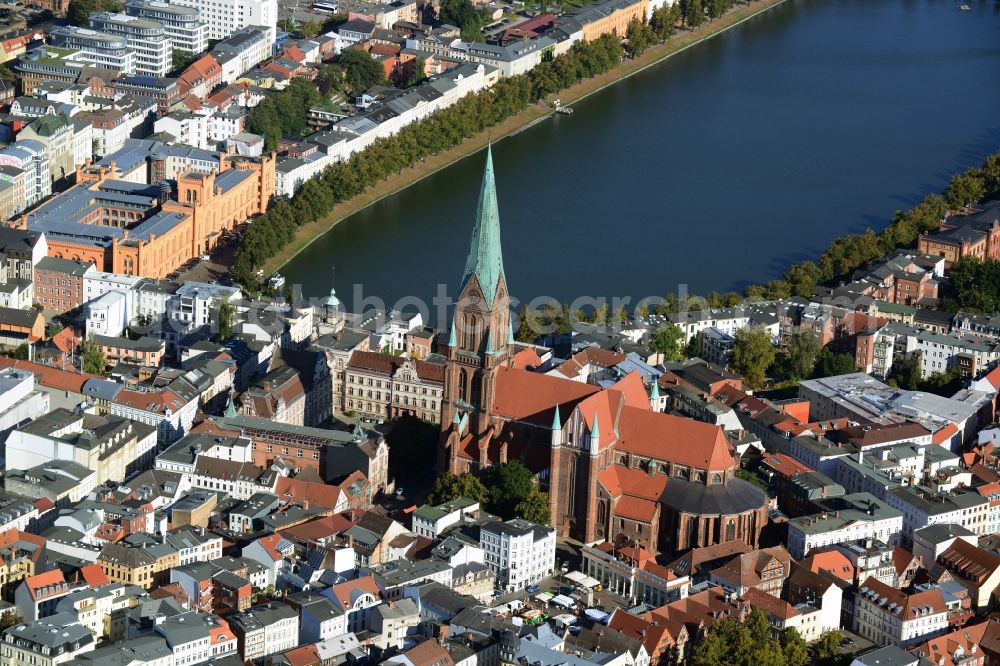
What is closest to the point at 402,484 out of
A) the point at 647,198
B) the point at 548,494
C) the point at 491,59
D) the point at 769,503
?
the point at 548,494

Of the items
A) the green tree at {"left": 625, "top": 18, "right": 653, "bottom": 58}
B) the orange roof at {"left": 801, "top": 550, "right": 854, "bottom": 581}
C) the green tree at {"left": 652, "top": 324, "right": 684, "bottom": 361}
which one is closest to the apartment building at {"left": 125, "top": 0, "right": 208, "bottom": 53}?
the green tree at {"left": 625, "top": 18, "right": 653, "bottom": 58}

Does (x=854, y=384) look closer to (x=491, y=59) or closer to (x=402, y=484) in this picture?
(x=402, y=484)

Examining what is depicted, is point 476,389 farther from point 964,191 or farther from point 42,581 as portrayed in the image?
point 964,191

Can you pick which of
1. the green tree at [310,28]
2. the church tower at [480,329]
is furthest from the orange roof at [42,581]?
the green tree at [310,28]

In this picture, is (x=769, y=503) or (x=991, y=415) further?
(x=991, y=415)

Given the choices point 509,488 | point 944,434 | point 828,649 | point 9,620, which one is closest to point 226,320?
point 509,488

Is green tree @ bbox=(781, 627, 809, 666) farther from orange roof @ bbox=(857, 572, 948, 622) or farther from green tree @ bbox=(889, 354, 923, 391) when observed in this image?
green tree @ bbox=(889, 354, 923, 391)
